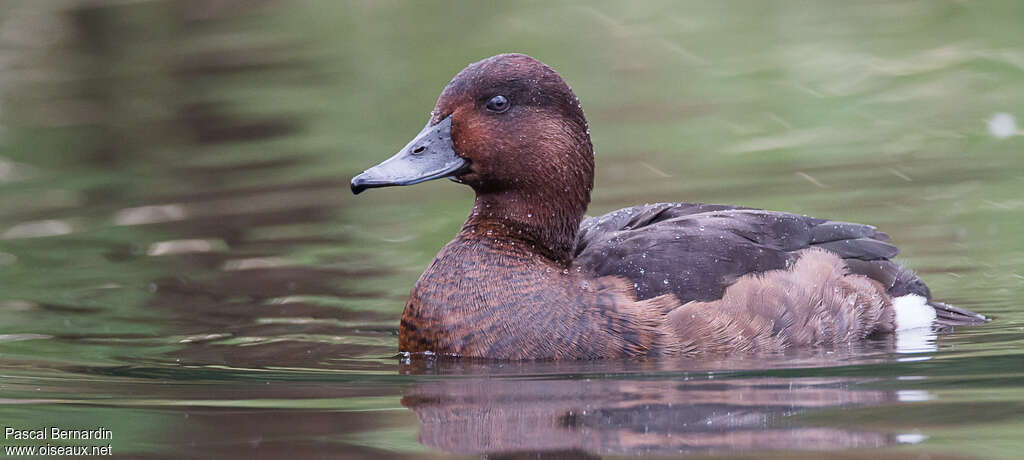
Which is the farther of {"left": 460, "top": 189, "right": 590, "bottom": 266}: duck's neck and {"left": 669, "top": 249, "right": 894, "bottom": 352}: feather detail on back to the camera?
{"left": 460, "top": 189, "right": 590, "bottom": 266}: duck's neck

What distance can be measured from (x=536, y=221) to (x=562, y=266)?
249 mm

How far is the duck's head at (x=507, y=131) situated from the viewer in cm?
675

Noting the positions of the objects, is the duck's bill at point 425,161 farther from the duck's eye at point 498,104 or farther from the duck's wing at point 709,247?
the duck's wing at point 709,247

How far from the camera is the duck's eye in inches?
266

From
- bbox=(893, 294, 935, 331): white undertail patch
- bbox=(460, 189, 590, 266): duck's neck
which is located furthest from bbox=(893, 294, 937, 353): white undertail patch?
bbox=(460, 189, 590, 266): duck's neck

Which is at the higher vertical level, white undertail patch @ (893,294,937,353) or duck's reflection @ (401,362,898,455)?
white undertail patch @ (893,294,937,353)

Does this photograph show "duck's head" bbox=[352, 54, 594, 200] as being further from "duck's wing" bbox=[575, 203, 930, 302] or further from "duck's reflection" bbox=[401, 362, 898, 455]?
"duck's reflection" bbox=[401, 362, 898, 455]

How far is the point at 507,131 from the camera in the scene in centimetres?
676

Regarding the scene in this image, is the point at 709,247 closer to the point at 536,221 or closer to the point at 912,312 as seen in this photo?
the point at 536,221

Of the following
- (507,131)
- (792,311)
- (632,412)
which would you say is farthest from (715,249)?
(632,412)

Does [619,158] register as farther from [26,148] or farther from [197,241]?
[26,148]

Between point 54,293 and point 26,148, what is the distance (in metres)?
4.65

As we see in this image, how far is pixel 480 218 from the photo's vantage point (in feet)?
22.8

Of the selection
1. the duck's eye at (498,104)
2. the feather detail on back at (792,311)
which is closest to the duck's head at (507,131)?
Result: the duck's eye at (498,104)
